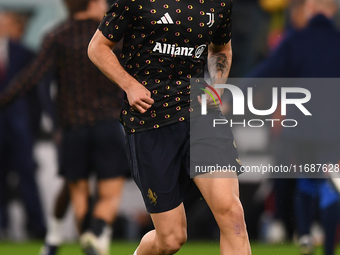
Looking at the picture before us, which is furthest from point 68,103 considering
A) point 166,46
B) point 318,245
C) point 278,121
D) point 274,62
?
point 318,245

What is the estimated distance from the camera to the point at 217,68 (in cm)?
480

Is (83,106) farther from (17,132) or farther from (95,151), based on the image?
(17,132)

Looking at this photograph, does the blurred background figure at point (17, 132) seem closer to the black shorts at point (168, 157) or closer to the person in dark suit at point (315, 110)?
the person in dark suit at point (315, 110)

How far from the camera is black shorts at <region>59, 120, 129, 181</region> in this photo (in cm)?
642

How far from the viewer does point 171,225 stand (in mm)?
4414

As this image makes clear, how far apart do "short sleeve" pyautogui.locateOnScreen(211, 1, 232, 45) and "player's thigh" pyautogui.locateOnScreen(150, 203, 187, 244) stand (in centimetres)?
115

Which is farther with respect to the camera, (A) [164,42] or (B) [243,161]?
(B) [243,161]

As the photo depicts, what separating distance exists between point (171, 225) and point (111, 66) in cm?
108

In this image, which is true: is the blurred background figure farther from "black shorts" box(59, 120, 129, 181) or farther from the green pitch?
"black shorts" box(59, 120, 129, 181)

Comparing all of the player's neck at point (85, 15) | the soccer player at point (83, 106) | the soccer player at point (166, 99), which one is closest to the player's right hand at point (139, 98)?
the soccer player at point (166, 99)

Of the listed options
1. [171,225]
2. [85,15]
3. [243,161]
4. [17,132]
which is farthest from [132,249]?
[171,225]

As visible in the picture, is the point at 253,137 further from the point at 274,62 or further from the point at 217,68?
the point at 217,68

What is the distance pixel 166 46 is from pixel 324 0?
102 inches

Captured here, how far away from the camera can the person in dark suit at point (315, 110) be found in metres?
6.22
